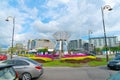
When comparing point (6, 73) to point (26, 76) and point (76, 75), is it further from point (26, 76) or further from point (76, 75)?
point (76, 75)

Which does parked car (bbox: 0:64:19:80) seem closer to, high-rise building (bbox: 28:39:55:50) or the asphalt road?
the asphalt road

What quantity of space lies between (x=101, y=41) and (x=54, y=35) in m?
111

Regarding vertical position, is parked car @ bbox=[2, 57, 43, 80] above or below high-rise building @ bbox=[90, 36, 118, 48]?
below

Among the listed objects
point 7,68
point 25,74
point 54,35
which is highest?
point 54,35

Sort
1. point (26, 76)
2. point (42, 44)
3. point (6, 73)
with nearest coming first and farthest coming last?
point (6, 73) < point (26, 76) < point (42, 44)

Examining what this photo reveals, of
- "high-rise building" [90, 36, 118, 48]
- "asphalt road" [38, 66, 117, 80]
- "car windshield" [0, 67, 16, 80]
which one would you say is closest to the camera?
"car windshield" [0, 67, 16, 80]

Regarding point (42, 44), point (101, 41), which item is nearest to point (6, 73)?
point (101, 41)

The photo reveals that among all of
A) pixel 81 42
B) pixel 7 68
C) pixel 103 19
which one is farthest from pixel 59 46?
pixel 81 42

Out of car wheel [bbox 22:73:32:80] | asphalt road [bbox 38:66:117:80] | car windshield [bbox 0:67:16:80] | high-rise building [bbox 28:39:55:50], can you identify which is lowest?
asphalt road [bbox 38:66:117:80]

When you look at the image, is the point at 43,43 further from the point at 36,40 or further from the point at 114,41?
the point at 114,41

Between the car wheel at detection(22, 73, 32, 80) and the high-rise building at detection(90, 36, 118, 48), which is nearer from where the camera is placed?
the car wheel at detection(22, 73, 32, 80)

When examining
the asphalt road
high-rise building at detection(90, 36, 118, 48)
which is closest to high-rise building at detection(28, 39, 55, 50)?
high-rise building at detection(90, 36, 118, 48)

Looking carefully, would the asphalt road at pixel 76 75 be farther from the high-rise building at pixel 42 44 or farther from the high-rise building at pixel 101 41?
the high-rise building at pixel 42 44

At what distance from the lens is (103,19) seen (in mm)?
32562
